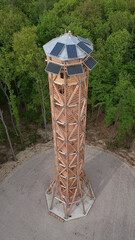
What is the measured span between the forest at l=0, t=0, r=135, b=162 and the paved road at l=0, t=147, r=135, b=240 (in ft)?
16.1

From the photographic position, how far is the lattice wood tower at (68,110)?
1138 centimetres

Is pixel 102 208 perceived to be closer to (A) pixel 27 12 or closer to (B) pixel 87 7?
(B) pixel 87 7

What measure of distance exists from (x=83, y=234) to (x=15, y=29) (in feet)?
103

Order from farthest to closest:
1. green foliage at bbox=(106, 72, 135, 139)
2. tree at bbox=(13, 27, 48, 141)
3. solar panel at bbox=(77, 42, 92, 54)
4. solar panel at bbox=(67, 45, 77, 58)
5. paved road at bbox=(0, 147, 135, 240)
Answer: tree at bbox=(13, 27, 48, 141), green foliage at bbox=(106, 72, 135, 139), paved road at bbox=(0, 147, 135, 240), solar panel at bbox=(77, 42, 92, 54), solar panel at bbox=(67, 45, 77, 58)

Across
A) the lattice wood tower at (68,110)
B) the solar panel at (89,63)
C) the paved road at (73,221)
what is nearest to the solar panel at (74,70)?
the lattice wood tower at (68,110)

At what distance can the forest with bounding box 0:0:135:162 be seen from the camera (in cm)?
2356

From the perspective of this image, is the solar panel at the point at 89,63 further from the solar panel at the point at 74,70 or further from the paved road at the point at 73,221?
the paved road at the point at 73,221

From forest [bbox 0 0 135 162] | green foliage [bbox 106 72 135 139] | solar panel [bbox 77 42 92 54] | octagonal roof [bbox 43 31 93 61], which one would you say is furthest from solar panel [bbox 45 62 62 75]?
green foliage [bbox 106 72 135 139]

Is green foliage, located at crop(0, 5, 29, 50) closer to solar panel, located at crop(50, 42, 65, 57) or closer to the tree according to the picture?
the tree

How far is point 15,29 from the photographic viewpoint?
30.4 metres

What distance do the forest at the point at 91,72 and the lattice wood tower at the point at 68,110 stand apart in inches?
391

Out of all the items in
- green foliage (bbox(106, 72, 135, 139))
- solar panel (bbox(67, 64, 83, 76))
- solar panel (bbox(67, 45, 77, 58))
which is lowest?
green foliage (bbox(106, 72, 135, 139))

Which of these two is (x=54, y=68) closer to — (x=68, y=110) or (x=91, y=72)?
(x=68, y=110)

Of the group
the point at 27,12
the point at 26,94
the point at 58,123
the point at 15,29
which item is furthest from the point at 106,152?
the point at 27,12
